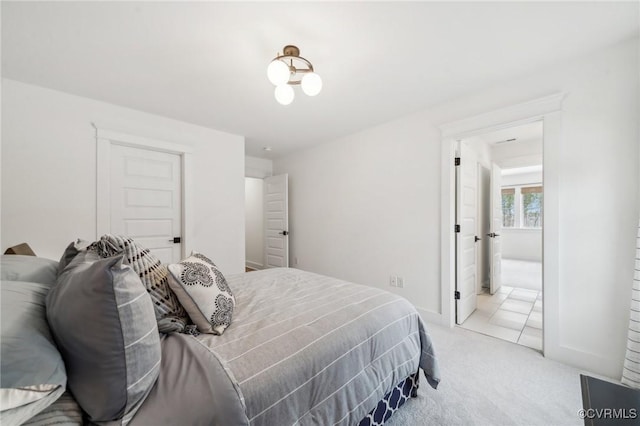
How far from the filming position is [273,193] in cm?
488

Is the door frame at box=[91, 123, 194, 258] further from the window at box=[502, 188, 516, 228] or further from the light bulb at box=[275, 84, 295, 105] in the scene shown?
the window at box=[502, 188, 516, 228]

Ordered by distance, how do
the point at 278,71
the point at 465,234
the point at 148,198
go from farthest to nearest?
the point at 148,198 → the point at 465,234 → the point at 278,71

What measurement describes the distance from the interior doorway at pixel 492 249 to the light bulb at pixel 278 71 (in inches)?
83.5

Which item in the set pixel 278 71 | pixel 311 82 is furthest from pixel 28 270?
pixel 311 82

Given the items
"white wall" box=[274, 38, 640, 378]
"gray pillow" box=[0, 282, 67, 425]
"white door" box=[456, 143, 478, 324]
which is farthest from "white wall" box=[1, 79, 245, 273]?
"white door" box=[456, 143, 478, 324]

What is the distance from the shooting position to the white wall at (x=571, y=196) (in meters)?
1.79

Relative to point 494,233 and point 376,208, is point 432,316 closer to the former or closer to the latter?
point 376,208

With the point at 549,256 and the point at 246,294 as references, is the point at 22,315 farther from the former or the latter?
the point at 549,256

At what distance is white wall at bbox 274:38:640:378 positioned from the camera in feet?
5.86

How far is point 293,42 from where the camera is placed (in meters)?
1.75

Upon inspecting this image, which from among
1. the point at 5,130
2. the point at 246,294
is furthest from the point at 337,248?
the point at 5,130

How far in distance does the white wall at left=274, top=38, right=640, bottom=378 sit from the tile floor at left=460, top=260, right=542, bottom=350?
41cm

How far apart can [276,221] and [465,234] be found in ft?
10.6

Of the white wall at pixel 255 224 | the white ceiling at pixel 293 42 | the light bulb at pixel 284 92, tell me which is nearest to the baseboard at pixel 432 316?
the white ceiling at pixel 293 42
